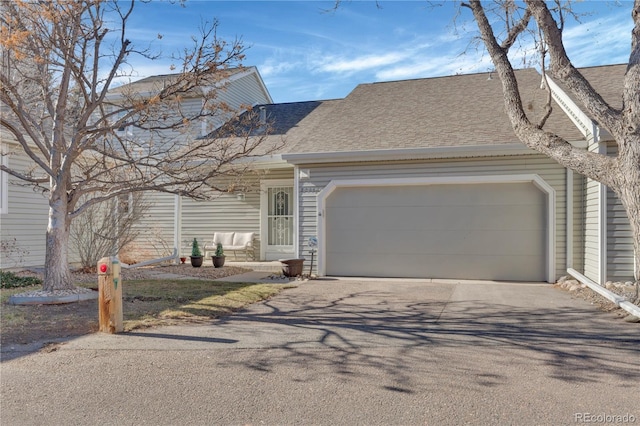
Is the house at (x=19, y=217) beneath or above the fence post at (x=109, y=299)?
above

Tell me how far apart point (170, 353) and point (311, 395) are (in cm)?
186

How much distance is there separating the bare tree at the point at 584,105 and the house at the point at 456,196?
207 cm

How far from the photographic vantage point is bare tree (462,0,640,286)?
6.74 m

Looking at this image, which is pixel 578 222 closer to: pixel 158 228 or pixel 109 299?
pixel 109 299

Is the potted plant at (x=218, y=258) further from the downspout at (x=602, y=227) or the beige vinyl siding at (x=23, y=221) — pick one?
the downspout at (x=602, y=227)

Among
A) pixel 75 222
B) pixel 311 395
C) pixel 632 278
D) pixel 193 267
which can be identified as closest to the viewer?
pixel 311 395

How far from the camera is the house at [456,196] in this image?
10.2 meters

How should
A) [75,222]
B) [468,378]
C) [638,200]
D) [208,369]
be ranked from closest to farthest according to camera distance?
[468,378]
[208,369]
[638,200]
[75,222]

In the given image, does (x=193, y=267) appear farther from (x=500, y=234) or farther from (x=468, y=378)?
(x=468, y=378)

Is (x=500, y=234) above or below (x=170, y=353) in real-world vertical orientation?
above

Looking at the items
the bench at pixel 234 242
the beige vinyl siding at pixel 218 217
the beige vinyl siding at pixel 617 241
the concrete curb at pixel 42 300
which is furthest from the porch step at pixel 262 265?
the beige vinyl siding at pixel 617 241

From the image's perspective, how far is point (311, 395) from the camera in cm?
401

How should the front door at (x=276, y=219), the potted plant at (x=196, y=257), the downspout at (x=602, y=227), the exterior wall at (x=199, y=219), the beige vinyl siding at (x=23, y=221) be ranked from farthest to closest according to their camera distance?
the exterior wall at (x=199, y=219) → the front door at (x=276, y=219) → the potted plant at (x=196, y=257) → the beige vinyl siding at (x=23, y=221) → the downspout at (x=602, y=227)

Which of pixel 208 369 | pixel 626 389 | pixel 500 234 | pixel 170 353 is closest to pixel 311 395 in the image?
pixel 208 369
